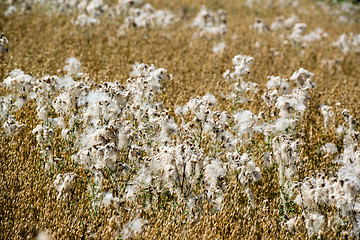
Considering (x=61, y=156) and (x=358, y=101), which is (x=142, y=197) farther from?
(x=358, y=101)

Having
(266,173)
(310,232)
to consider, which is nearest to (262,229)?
(310,232)

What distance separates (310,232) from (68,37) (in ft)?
19.2

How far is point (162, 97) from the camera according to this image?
507cm

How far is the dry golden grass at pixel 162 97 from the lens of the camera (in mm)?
2686

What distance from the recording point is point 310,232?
2.73 metres

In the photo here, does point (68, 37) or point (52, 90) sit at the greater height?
point (52, 90)

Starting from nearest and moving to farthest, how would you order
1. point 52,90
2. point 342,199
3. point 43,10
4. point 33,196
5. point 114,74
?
point 342,199 < point 33,196 < point 52,90 < point 114,74 < point 43,10

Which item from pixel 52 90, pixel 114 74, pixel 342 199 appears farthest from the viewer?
pixel 114 74

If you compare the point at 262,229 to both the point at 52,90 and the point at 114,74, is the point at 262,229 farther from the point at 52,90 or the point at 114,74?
the point at 114,74

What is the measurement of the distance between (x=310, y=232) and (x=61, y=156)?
7.57 ft

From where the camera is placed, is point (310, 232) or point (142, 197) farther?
point (142, 197)

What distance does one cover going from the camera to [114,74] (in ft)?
18.3

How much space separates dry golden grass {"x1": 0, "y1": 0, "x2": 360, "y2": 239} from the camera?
8.81ft

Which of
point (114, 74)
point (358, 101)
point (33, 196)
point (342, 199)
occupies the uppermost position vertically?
point (342, 199)
